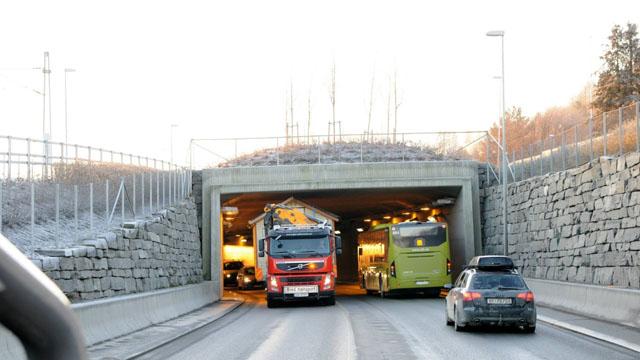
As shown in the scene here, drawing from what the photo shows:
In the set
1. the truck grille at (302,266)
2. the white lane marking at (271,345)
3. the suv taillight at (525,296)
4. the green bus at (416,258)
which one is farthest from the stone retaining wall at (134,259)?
the suv taillight at (525,296)

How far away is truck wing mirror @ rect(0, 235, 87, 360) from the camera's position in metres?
1.42

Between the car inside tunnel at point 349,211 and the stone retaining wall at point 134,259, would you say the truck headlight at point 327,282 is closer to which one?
the car inside tunnel at point 349,211

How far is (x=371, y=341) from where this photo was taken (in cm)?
1955

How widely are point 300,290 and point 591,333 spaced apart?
16.9m

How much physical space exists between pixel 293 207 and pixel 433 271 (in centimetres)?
737

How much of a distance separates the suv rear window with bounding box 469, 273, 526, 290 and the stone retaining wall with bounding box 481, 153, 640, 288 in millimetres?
5297

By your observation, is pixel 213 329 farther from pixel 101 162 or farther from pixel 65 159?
pixel 101 162

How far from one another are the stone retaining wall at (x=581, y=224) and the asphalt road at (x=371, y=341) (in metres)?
4.20

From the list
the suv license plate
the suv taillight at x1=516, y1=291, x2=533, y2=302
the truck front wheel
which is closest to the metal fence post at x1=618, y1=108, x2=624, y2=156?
the suv taillight at x1=516, y1=291, x2=533, y2=302

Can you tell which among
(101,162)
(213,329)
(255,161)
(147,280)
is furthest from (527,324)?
(255,161)

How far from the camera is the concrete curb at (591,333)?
17.1 m

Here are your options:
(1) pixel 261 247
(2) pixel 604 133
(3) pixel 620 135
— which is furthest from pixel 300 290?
(3) pixel 620 135

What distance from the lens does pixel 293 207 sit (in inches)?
1559

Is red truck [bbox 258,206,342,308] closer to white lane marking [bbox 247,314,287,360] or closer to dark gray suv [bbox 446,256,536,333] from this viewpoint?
white lane marking [bbox 247,314,287,360]
